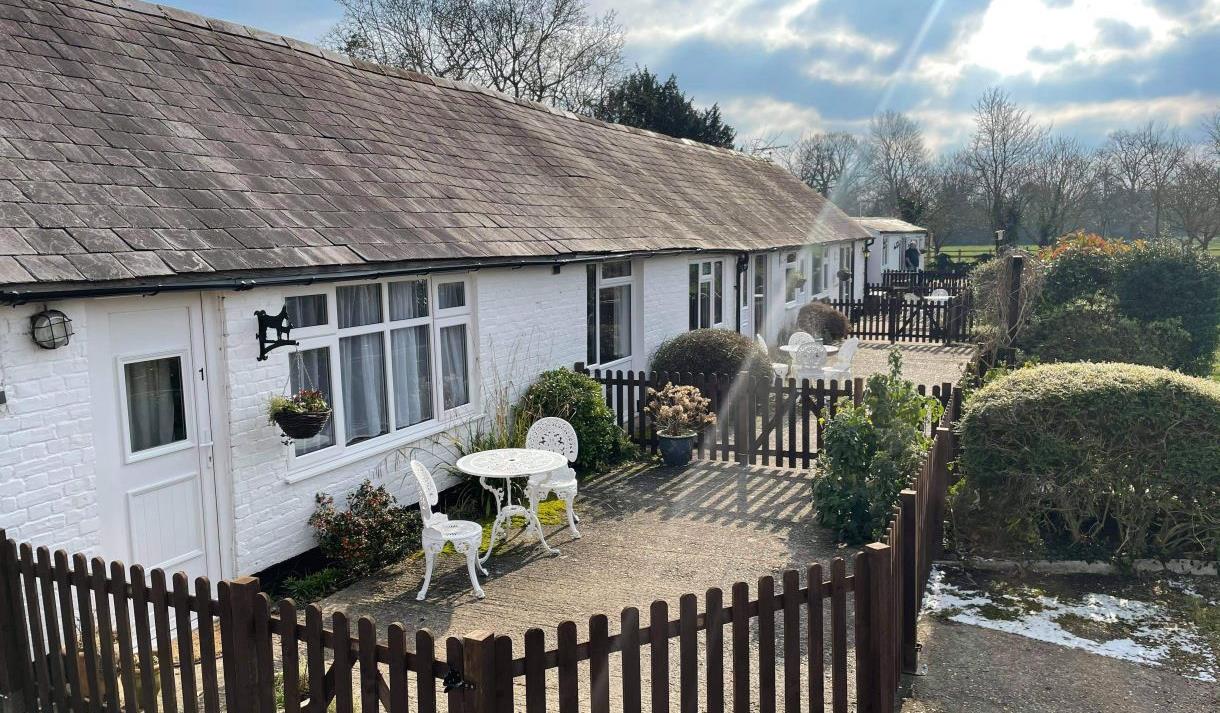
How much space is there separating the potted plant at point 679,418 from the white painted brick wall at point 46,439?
260 inches

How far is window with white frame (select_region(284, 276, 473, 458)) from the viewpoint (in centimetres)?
772

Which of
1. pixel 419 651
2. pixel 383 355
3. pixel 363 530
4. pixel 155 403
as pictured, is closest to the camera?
pixel 419 651

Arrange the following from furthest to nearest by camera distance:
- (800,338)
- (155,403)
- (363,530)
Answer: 1. (800,338)
2. (363,530)
3. (155,403)

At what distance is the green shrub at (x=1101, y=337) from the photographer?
13375 millimetres

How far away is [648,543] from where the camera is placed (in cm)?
821

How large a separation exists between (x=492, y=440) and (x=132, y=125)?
4589 millimetres

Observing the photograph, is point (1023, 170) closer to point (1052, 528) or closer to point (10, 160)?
point (1052, 528)

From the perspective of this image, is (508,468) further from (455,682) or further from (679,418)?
(455,682)

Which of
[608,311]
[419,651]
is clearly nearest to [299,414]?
[419,651]

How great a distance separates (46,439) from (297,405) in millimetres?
1799

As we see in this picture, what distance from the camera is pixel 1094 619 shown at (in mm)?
6363

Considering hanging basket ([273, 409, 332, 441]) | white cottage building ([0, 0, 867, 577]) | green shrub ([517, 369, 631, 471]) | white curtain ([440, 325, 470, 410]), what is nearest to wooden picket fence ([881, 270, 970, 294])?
white cottage building ([0, 0, 867, 577])

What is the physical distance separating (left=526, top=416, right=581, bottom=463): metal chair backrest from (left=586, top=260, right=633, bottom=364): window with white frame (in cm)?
387

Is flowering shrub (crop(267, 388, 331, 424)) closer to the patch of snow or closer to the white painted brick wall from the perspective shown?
the white painted brick wall
